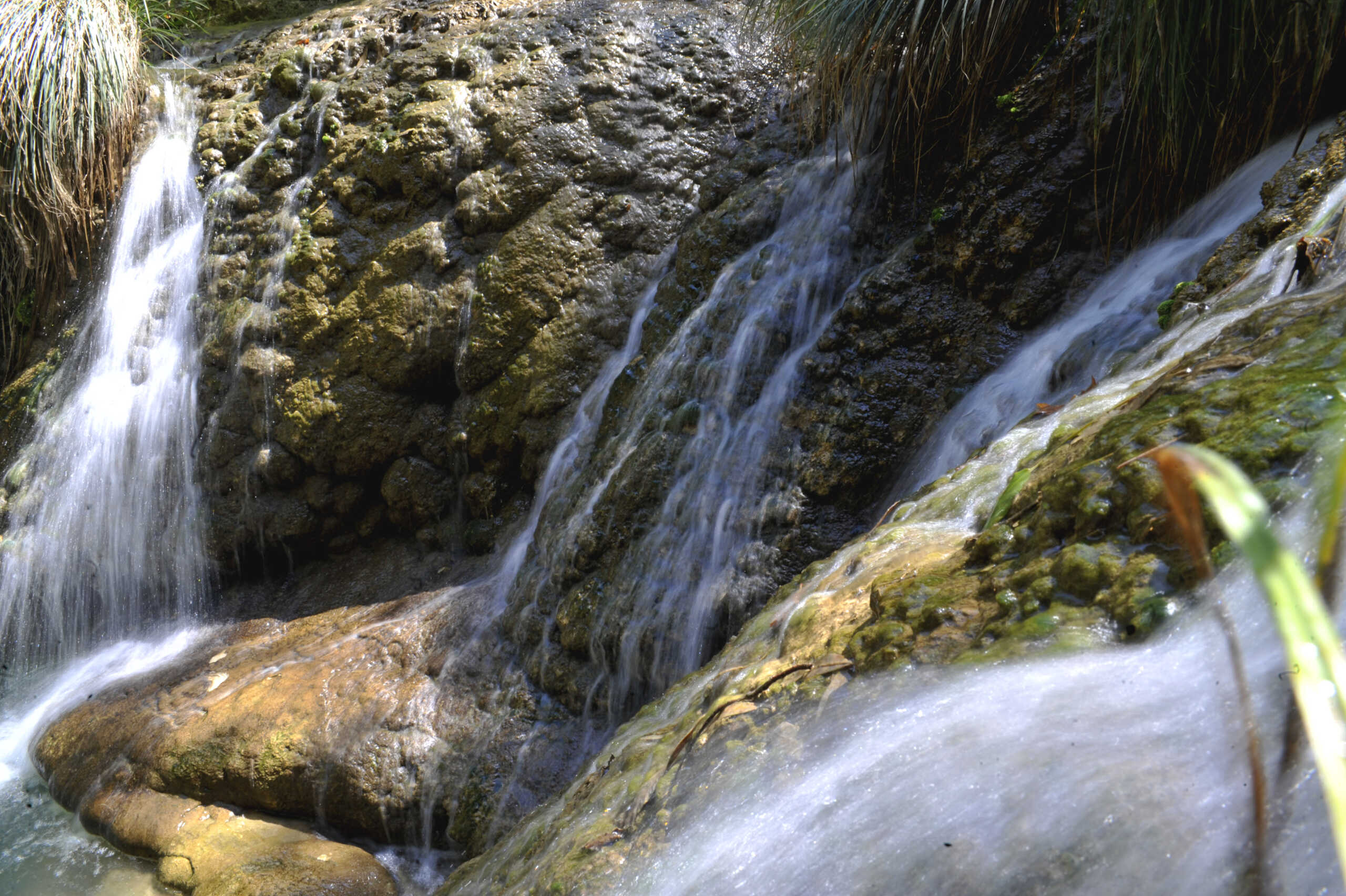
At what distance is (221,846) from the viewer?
12.4 feet

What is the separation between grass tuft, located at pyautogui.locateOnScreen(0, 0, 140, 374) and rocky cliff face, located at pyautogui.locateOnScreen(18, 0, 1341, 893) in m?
0.59

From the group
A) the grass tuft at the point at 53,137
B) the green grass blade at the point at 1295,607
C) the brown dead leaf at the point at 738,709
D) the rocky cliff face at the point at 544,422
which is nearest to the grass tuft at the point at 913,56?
the rocky cliff face at the point at 544,422

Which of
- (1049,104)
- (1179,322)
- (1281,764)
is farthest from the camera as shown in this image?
(1049,104)

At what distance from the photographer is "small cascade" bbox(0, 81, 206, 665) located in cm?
561

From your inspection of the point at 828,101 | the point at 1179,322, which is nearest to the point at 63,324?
the point at 828,101

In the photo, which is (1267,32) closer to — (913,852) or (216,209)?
(913,852)

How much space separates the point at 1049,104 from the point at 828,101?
4.21 ft

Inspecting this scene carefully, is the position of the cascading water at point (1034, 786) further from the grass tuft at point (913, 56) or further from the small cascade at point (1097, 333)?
the grass tuft at point (913, 56)

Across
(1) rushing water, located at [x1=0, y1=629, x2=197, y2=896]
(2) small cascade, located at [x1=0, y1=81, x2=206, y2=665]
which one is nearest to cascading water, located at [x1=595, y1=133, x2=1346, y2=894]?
(1) rushing water, located at [x1=0, y1=629, x2=197, y2=896]

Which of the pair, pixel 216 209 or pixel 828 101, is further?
pixel 216 209

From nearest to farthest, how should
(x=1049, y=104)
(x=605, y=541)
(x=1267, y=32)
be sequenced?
1. (x=1267, y=32)
2. (x=1049, y=104)
3. (x=605, y=541)

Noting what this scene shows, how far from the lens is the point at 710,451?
401 centimetres

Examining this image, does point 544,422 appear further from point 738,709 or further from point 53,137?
point 53,137

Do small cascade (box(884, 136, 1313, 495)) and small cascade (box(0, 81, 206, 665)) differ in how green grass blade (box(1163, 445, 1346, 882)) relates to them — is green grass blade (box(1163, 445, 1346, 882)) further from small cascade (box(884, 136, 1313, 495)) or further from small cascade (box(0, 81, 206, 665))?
Result: small cascade (box(0, 81, 206, 665))
